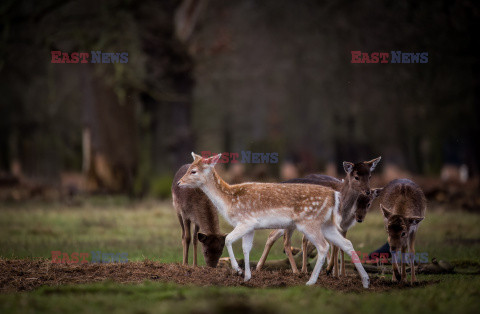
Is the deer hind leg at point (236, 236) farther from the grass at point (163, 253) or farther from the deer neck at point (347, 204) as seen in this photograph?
the deer neck at point (347, 204)

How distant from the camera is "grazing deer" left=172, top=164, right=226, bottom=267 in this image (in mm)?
10820

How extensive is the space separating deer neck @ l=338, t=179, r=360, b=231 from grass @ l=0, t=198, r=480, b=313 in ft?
5.34

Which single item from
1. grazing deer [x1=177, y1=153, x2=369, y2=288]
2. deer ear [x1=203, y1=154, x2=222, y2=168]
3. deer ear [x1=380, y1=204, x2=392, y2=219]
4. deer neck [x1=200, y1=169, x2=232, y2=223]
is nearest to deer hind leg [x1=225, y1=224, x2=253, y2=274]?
grazing deer [x1=177, y1=153, x2=369, y2=288]

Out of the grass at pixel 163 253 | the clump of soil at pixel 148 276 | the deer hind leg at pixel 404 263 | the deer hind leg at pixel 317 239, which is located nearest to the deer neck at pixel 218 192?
the clump of soil at pixel 148 276

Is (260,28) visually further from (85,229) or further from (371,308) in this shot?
(371,308)

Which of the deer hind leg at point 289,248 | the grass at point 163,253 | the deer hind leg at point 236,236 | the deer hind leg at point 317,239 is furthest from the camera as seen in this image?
the deer hind leg at point 289,248

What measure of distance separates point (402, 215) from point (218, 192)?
297cm

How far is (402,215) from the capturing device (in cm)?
1026

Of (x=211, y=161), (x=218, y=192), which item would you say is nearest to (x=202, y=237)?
(x=218, y=192)

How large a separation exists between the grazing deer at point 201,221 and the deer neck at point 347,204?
2.05 metres

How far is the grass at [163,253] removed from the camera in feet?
25.3

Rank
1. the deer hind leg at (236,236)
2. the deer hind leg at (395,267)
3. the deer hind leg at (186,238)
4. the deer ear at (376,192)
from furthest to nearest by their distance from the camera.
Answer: the deer hind leg at (186,238) < the deer ear at (376,192) < the deer hind leg at (395,267) < the deer hind leg at (236,236)

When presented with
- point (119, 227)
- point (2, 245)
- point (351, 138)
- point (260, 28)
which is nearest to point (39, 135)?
point (260, 28)

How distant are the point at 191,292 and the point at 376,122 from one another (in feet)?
86.7
